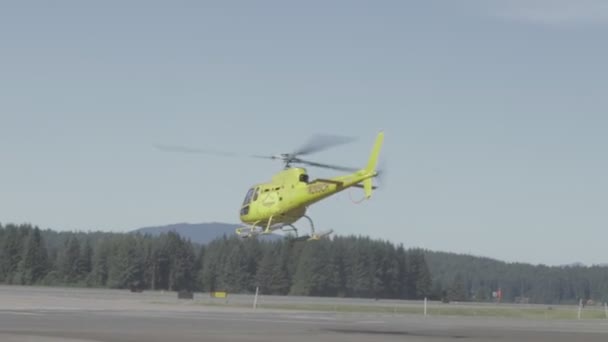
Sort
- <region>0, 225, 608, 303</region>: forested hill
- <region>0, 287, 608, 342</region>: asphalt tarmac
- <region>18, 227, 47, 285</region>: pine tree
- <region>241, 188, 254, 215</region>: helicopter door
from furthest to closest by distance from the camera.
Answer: <region>18, 227, 47, 285</region>: pine tree
<region>0, 225, 608, 303</region>: forested hill
<region>241, 188, 254, 215</region>: helicopter door
<region>0, 287, 608, 342</region>: asphalt tarmac

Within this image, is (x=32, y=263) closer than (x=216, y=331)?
No

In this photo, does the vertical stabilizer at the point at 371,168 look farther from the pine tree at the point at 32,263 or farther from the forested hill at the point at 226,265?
the pine tree at the point at 32,263

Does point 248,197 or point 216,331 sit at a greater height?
point 248,197

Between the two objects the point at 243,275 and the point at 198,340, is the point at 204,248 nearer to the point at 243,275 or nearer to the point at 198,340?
the point at 243,275

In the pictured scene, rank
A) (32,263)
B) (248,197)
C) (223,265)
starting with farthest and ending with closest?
1. (32,263)
2. (223,265)
3. (248,197)

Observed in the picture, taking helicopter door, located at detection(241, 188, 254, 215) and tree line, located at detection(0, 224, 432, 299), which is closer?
helicopter door, located at detection(241, 188, 254, 215)

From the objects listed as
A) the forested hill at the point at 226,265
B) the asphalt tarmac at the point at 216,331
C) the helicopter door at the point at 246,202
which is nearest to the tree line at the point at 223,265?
the forested hill at the point at 226,265

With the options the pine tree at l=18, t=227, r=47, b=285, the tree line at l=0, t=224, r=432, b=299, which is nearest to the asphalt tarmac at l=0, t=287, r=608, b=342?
the tree line at l=0, t=224, r=432, b=299

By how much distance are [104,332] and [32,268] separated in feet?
405

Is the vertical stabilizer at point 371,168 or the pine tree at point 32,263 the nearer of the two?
the vertical stabilizer at point 371,168

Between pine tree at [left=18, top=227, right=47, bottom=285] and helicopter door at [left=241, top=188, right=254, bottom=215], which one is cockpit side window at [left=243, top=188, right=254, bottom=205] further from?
pine tree at [left=18, top=227, right=47, bottom=285]

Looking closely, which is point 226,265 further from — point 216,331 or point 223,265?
point 216,331

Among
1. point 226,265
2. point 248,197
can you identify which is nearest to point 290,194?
point 248,197

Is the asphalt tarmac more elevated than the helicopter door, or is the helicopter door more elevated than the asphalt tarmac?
the helicopter door
